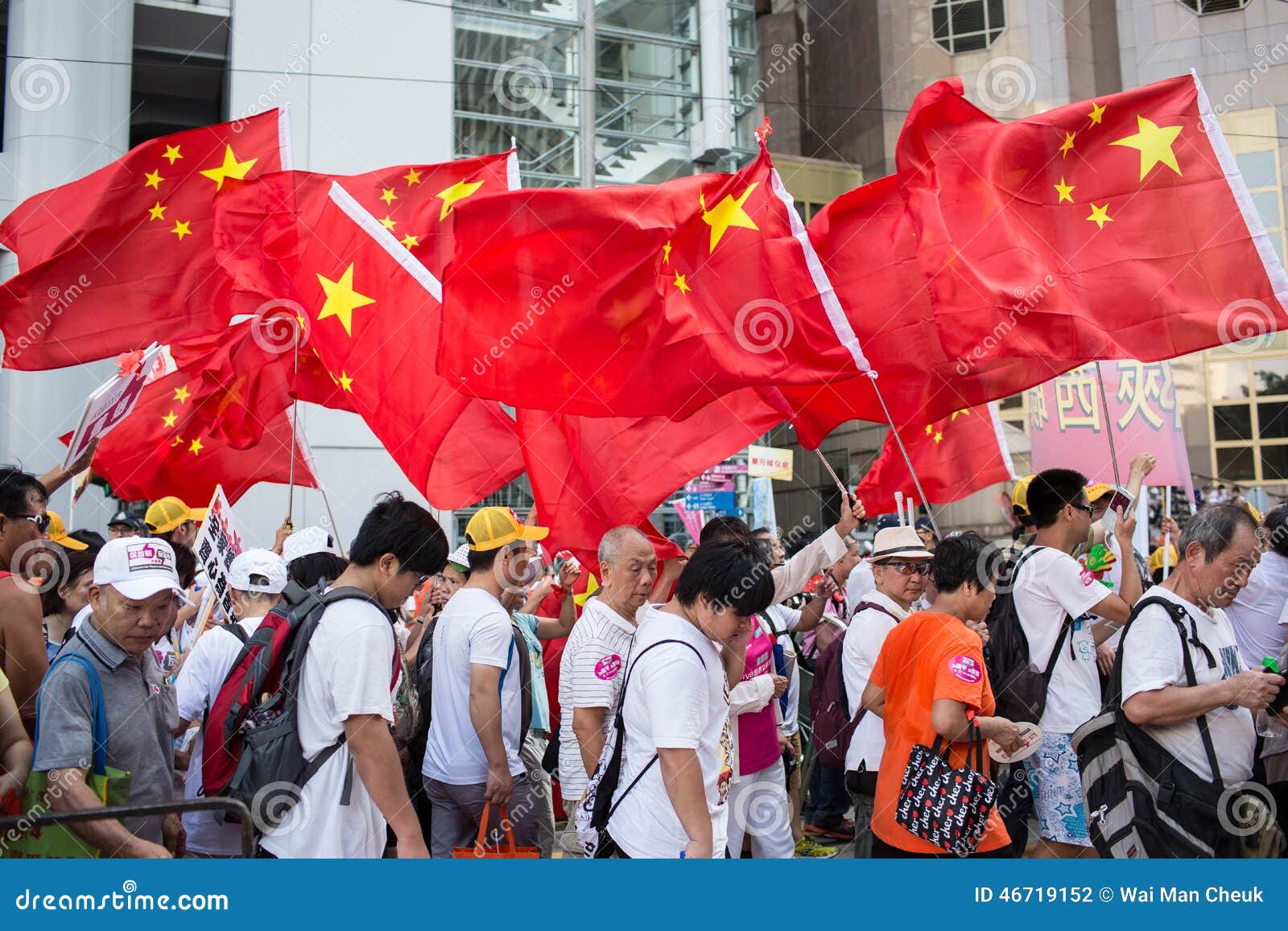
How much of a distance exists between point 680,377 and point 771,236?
0.85 metres

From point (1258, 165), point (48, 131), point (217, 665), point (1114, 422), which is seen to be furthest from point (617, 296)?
point (1258, 165)

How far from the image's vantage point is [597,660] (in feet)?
14.7

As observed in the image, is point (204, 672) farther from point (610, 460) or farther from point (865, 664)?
point (865, 664)

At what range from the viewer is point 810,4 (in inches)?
1168

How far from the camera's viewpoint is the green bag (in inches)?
127

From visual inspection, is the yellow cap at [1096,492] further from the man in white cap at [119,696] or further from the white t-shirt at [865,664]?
the man in white cap at [119,696]

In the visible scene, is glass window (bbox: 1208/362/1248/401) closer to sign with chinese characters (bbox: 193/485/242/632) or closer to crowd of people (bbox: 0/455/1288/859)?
crowd of people (bbox: 0/455/1288/859)

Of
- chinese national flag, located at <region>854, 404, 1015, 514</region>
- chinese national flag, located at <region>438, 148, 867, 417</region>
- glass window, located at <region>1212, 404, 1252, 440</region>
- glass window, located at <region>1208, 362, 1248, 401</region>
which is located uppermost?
glass window, located at <region>1208, 362, 1248, 401</region>

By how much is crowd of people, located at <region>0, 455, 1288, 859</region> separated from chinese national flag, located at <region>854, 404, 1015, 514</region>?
62.7 inches

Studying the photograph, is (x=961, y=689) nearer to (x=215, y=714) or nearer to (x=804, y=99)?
(x=215, y=714)

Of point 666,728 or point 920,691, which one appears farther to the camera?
point 920,691

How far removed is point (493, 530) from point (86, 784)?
6.70 ft

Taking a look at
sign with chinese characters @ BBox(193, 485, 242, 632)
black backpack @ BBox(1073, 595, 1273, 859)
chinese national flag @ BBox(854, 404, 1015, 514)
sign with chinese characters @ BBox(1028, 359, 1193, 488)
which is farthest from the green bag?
sign with chinese characters @ BBox(1028, 359, 1193, 488)

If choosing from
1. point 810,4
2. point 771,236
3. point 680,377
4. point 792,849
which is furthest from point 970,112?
point 810,4
